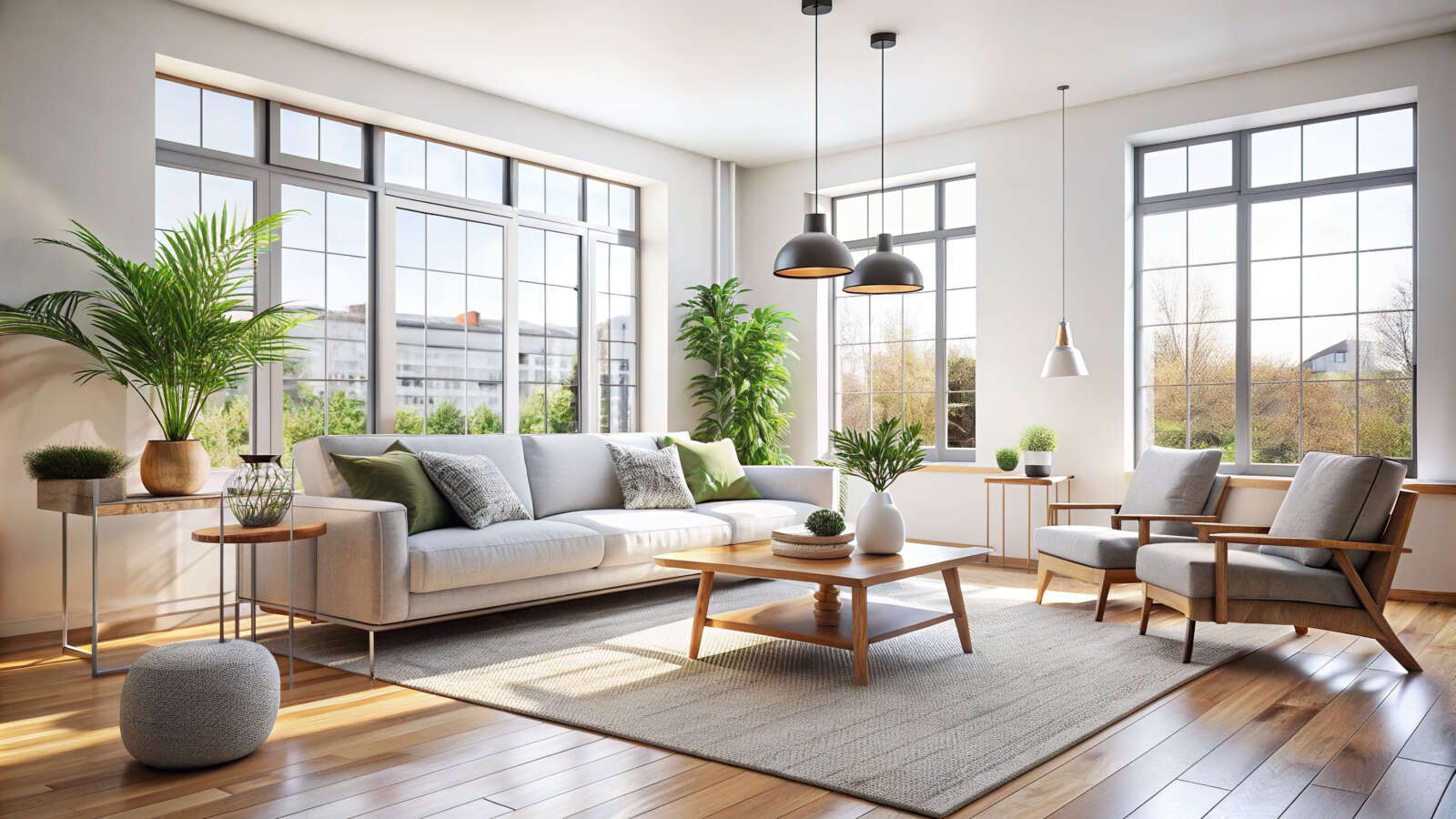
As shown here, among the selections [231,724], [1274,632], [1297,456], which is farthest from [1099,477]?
[231,724]

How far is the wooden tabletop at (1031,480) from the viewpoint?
626cm

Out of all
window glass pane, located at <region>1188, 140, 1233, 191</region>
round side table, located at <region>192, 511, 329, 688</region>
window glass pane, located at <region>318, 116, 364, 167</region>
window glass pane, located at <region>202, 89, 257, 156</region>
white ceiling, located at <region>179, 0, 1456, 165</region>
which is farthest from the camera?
window glass pane, located at <region>1188, 140, 1233, 191</region>

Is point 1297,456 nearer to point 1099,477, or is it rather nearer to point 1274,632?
point 1099,477

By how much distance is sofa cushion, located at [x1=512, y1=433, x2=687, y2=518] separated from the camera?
5285 mm

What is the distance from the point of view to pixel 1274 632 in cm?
446

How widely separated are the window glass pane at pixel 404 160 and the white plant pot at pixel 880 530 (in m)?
3.66

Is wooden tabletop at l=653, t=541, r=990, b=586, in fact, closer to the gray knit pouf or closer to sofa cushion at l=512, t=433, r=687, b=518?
sofa cushion at l=512, t=433, r=687, b=518

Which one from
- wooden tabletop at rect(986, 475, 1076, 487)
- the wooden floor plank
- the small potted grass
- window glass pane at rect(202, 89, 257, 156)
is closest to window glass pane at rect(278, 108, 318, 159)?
window glass pane at rect(202, 89, 257, 156)

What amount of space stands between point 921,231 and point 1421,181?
125 inches

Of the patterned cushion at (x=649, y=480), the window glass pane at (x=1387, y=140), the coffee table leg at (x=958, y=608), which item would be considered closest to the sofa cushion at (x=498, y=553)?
the patterned cushion at (x=649, y=480)

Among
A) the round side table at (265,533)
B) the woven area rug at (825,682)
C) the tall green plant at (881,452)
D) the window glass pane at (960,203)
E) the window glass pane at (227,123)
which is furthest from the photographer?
the window glass pane at (960,203)

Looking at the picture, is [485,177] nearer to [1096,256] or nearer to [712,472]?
A: [712,472]

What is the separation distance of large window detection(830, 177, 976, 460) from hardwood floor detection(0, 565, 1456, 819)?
3.85 meters

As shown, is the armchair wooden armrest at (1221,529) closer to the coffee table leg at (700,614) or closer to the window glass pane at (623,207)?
the coffee table leg at (700,614)
